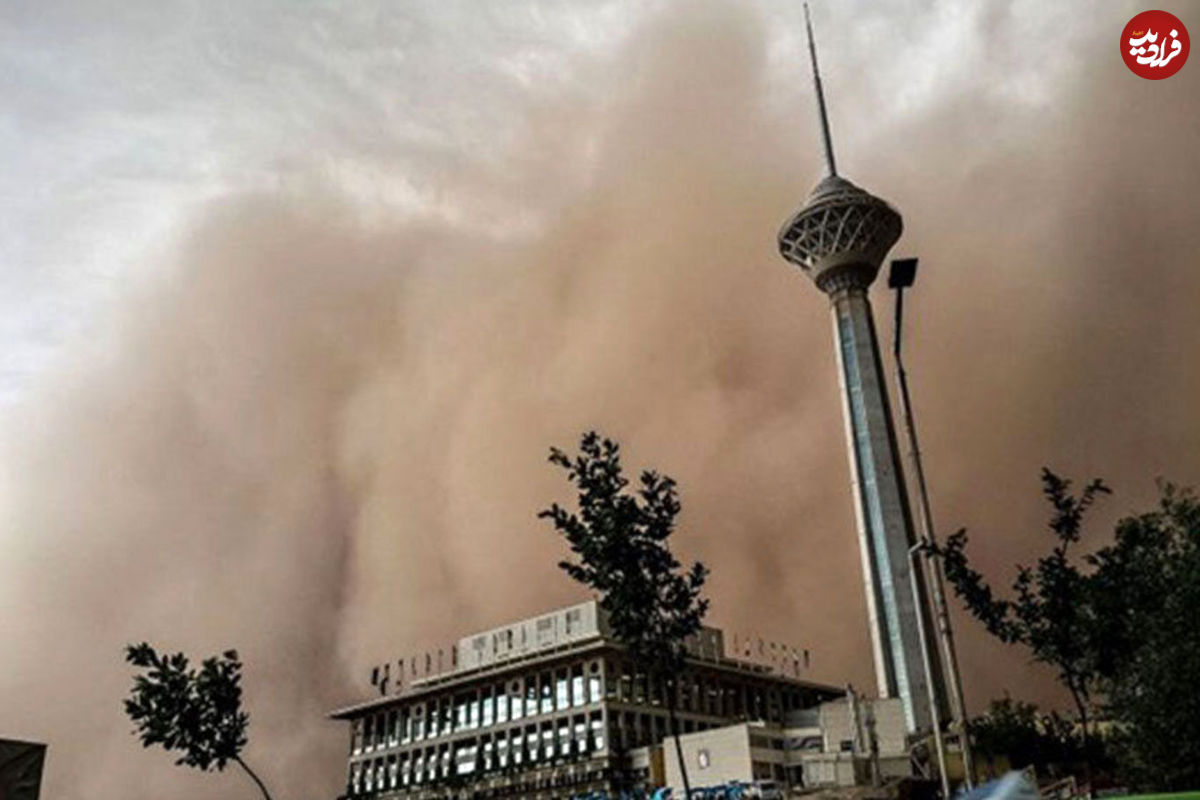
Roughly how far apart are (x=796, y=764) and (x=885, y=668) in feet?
51.0

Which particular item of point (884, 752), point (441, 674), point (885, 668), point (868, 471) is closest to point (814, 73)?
point (868, 471)

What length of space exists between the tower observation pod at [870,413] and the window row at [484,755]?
4008 centimetres

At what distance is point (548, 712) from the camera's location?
145 meters

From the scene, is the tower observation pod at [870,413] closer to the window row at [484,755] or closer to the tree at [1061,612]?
the window row at [484,755]

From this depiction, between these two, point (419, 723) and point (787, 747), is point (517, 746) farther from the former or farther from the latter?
point (787, 747)

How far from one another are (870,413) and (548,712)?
61.4 metres

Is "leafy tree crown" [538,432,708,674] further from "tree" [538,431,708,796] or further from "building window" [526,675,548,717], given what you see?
"building window" [526,675,548,717]

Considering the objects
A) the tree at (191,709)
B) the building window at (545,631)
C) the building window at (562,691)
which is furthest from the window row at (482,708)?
the tree at (191,709)

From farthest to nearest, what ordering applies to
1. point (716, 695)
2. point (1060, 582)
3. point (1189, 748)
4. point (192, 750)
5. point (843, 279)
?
point (716, 695) → point (843, 279) → point (192, 750) → point (1060, 582) → point (1189, 748)

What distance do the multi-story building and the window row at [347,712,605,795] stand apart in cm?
20

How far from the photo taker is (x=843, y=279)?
465 ft

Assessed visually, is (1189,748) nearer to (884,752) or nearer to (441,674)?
(884,752)

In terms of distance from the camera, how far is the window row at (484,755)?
137000 mm

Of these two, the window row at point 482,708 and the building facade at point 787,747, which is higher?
the window row at point 482,708
